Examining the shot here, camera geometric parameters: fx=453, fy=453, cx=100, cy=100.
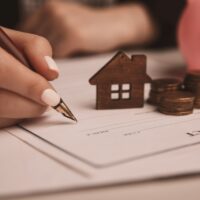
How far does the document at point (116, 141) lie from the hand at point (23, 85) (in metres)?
0.02

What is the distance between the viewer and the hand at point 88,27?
1.07 metres

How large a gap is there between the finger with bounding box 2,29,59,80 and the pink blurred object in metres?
0.29

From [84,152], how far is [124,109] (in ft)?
0.56

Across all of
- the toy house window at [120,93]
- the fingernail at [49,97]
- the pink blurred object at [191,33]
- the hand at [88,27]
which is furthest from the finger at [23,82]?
the hand at [88,27]

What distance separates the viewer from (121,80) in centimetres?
60

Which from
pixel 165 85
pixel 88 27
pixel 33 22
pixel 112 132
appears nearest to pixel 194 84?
pixel 165 85

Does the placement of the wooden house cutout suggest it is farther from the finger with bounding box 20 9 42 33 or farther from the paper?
the finger with bounding box 20 9 42 33

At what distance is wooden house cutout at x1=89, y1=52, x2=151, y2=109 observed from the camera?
588mm

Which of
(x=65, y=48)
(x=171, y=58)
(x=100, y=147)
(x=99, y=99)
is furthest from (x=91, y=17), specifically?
(x=100, y=147)

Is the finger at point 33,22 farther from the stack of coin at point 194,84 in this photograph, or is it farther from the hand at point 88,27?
the stack of coin at point 194,84

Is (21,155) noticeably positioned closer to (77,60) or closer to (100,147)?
(100,147)

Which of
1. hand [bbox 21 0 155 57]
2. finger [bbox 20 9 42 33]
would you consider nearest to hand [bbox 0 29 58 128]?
hand [bbox 21 0 155 57]

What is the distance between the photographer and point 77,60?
3.26 feet

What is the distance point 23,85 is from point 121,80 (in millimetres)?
147
